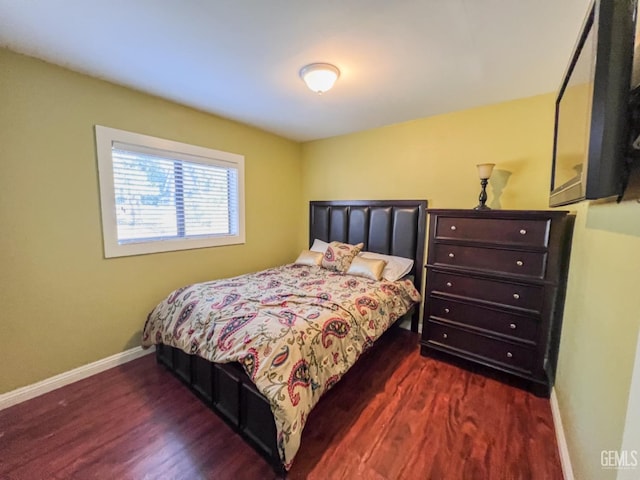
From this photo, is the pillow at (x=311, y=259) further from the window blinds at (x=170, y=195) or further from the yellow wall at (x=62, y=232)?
the yellow wall at (x=62, y=232)

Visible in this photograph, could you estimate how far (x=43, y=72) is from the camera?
5.96ft

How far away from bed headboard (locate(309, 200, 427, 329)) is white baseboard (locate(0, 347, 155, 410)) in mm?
2413

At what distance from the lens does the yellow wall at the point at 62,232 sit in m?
1.75

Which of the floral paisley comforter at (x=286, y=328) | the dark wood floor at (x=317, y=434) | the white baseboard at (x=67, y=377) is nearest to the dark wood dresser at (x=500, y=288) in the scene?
the dark wood floor at (x=317, y=434)

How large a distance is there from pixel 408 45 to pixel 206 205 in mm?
2353

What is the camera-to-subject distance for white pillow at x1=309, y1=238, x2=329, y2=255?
11.2 feet

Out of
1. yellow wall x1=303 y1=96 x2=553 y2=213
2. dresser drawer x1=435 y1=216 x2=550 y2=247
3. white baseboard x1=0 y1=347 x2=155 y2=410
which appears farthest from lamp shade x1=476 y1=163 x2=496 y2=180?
white baseboard x1=0 y1=347 x2=155 y2=410

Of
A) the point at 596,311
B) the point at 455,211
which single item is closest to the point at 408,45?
the point at 455,211

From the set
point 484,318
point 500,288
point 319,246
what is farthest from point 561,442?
point 319,246

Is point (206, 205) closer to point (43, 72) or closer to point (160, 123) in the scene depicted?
point (160, 123)

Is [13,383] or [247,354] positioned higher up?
[247,354]

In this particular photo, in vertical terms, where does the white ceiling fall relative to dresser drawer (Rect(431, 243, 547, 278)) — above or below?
above

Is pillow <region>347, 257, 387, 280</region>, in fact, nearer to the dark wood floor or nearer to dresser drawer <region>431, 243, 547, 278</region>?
dresser drawer <region>431, 243, 547, 278</region>

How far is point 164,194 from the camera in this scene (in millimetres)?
2520
